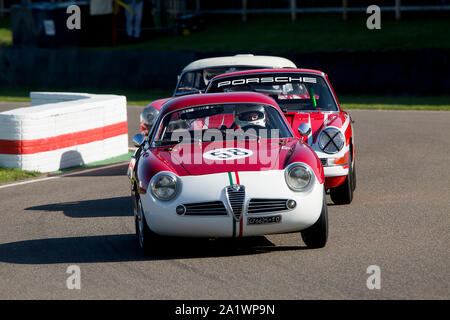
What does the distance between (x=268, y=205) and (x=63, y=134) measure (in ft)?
24.7

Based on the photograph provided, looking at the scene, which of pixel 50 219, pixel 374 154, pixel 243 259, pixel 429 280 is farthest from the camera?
pixel 374 154

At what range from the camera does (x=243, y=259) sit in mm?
7789

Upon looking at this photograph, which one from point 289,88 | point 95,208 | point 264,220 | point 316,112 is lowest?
point 95,208

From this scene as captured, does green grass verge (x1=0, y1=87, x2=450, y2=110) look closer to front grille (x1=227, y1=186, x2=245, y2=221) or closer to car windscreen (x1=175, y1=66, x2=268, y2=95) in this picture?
car windscreen (x1=175, y1=66, x2=268, y2=95)

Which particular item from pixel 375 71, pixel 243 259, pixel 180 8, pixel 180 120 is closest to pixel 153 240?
pixel 243 259

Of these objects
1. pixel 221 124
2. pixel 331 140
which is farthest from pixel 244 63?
pixel 221 124

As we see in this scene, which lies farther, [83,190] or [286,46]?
[286,46]

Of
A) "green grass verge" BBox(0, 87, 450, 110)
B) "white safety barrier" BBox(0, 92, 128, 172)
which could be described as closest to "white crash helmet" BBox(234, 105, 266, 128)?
"white safety barrier" BBox(0, 92, 128, 172)

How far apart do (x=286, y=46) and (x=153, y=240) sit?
75.9 feet

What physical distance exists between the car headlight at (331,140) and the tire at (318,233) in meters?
2.13

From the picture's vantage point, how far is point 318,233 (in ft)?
26.2

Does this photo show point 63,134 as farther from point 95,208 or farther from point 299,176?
point 299,176
